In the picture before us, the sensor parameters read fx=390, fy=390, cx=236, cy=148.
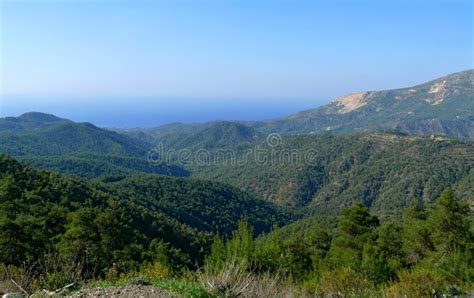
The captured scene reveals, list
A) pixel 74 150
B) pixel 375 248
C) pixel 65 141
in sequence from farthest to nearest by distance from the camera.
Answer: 1. pixel 65 141
2. pixel 74 150
3. pixel 375 248

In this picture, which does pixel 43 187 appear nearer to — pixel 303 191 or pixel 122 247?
pixel 122 247

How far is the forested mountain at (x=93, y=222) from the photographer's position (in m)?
17.1

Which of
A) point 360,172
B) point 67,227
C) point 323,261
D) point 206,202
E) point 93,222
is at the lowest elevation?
point 360,172

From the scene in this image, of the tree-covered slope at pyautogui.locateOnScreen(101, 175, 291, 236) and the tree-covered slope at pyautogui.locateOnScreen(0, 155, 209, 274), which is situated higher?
the tree-covered slope at pyautogui.locateOnScreen(0, 155, 209, 274)

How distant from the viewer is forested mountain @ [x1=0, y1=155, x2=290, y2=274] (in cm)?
1712

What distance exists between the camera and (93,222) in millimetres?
21141

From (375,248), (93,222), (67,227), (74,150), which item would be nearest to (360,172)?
(375,248)

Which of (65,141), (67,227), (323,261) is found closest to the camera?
(323,261)

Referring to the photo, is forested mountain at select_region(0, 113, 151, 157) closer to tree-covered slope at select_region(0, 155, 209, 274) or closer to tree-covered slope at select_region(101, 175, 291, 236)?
tree-covered slope at select_region(101, 175, 291, 236)

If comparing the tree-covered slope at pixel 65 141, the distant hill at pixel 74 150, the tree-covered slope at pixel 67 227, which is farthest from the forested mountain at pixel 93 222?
the tree-covered slope at pixel 65 141

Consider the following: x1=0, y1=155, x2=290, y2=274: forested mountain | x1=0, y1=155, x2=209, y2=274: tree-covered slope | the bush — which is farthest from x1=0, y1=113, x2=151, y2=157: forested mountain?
the bush

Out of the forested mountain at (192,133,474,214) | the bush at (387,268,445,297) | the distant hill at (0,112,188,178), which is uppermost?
the bush at (387,268,445,297)

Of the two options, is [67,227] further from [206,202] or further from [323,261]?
[206,202]

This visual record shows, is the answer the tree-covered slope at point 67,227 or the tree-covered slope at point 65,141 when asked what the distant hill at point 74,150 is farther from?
the tree-covered slope at point 67,227
